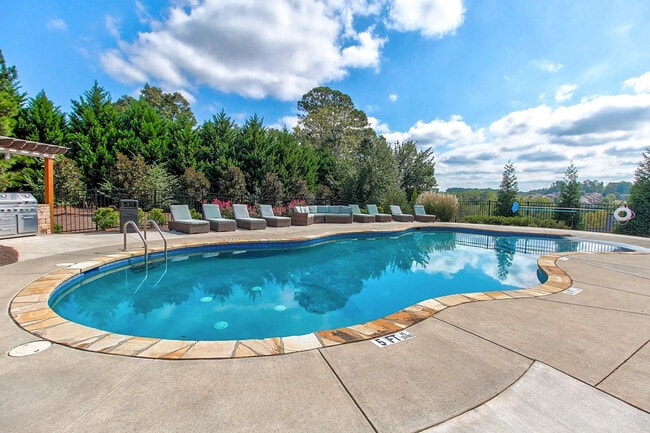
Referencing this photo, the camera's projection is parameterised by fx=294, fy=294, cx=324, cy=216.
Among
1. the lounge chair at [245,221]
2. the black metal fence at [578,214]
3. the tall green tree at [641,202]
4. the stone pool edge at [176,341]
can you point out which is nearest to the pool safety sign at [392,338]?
the stone pool edge at [176,341]

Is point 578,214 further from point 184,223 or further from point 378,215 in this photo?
point 184,223

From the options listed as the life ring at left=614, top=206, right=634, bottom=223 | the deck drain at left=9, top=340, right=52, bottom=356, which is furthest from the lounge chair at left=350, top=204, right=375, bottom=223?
the deck drain at left=9, top=340, right=52, bottom=356

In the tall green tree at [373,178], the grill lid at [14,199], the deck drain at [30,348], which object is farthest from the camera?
the tall green tree at [373,178]

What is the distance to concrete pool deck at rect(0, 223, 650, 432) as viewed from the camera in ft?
5.04

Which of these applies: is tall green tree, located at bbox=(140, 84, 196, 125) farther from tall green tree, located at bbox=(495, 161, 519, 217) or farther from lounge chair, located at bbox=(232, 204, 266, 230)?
tall green tree, located at bbox=(495, 161, 519, 217)

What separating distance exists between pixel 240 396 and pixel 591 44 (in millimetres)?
10964

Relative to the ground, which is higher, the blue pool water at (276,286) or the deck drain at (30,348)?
the deck drain at (30,348)

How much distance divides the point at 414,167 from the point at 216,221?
48.0ft

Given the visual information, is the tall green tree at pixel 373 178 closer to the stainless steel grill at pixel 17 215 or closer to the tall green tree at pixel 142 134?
the tall green tree at pixel 142 134

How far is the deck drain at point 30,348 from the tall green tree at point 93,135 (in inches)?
447

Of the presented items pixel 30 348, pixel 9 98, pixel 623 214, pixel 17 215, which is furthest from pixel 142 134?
pixel 623 214

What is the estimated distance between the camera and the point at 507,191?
14539mm

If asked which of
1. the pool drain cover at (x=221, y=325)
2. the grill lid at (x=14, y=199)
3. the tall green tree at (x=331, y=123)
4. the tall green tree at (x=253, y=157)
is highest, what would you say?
the tall green tree at (x=331, y=123)

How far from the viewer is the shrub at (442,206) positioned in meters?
15.0
